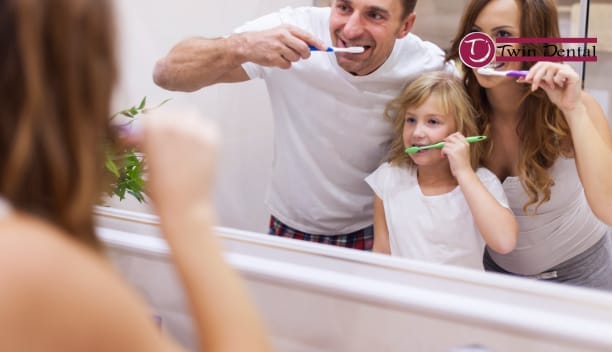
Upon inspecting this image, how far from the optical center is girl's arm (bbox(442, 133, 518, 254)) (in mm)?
1013

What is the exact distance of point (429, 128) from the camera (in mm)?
1070

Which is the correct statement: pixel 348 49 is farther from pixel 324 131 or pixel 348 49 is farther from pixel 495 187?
pixel 495 187

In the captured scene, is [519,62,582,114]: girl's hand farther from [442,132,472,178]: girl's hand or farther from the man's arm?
the man's arm

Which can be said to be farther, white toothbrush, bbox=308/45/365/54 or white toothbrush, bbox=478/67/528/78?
white toothbrush, bbox=308/45/365/54

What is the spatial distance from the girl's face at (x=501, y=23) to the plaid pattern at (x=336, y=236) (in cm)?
29

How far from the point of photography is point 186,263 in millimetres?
517

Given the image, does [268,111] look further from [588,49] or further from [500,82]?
[588,49]

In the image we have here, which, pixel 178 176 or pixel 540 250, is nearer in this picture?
pixel 178 176

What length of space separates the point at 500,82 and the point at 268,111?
396mm

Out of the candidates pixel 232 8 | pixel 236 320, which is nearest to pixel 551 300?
pixel 236 320

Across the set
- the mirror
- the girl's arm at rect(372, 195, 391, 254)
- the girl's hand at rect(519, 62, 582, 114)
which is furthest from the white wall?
the girl's hand at rect(519, 62, 582, 114)

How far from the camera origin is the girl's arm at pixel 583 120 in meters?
0.96

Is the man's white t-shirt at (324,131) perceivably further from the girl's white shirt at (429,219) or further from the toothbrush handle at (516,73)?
the toothbrush handle at (516,73)

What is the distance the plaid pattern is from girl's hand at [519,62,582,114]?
12.9 inches
